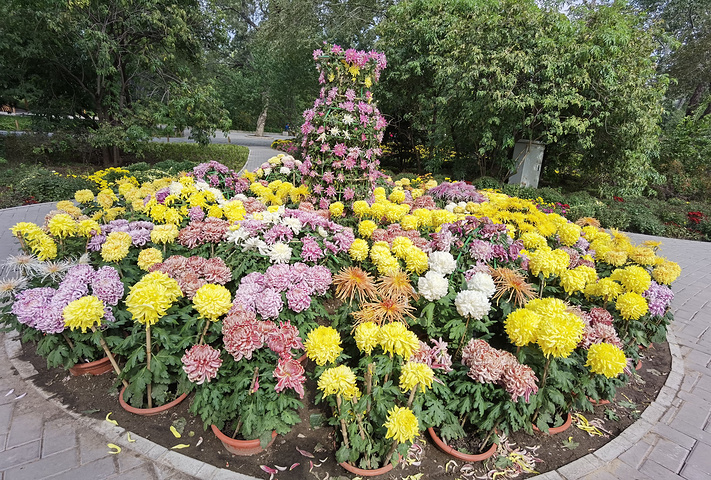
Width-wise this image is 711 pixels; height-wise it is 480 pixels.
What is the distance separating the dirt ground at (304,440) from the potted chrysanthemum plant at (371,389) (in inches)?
5.5

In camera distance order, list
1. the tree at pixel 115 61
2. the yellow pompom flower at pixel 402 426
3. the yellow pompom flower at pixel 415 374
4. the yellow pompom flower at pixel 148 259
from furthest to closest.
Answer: the tree at pixel 115 61 → the yellow pompom flower at pixel 148 259 → the yellow pompom flower at pixel 415 374 → the yellow pompom flower at pixel 402 426

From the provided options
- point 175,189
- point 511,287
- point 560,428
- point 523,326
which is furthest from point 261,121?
point 560,428

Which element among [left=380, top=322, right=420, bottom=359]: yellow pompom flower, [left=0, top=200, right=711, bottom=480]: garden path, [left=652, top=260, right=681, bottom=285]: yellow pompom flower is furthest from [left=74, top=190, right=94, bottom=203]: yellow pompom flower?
[left=652, top=260, right=681, bottom=285]: yellow pompom flower

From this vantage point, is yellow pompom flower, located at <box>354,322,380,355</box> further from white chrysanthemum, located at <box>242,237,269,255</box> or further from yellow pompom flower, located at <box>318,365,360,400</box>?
white chrysanthemum, located at <box>242,237,269,255</box>

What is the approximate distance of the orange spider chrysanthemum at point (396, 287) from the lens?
229 centimetres

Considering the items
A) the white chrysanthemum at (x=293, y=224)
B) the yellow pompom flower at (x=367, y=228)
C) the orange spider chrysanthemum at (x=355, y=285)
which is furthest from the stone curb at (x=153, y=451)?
the yellow pompom flower at (x=367, y=228)

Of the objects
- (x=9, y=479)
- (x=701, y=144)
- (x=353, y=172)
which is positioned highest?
(x=701, y=144)

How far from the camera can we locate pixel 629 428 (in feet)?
7.82

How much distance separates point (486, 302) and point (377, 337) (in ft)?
2.50

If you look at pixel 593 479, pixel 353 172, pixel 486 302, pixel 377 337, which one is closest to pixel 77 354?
pixel 377 337

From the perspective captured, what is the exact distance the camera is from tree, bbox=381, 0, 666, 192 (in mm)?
7906

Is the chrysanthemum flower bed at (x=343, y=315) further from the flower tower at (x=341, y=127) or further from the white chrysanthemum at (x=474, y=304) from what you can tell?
the flower tower at (x=341, y=127)

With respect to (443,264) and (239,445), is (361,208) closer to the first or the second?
(443,264)

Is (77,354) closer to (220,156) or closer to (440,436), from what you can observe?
(440,436)
